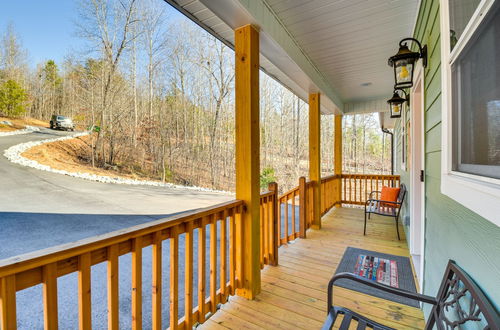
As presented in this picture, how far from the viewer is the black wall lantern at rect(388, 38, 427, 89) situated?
6.03 ft

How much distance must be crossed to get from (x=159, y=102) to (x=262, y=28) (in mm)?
6877

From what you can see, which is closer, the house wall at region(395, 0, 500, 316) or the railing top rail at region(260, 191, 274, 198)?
the house wall at region(395, 0, 500, 316)

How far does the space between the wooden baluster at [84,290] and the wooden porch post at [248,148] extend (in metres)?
1.17

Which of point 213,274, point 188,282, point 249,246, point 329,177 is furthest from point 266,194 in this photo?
point 329,177

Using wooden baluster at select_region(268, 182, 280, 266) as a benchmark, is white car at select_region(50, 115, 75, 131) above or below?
above

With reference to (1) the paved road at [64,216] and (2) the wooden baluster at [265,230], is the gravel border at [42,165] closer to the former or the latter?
(1) the paved road at [64,216]

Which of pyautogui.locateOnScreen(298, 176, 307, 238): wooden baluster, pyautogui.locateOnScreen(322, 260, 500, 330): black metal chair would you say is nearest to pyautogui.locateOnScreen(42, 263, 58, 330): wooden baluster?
pyautogui.locateOnScreen(322, 260, 500, 330): black metal chair

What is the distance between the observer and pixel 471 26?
737 mm

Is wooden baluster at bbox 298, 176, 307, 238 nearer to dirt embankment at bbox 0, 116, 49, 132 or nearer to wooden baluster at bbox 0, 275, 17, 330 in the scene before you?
wooden baluster at bbox 0, 275, 17, 330

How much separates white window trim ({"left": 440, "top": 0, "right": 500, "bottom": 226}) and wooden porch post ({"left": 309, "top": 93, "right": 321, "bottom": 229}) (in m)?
2.77

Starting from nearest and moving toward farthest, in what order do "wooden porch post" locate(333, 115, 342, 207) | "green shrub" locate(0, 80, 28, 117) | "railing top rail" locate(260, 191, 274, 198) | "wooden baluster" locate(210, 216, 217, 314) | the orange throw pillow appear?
"wooden baluster" locate(210, 216, 217, 314) < "railing top rail" locate(260, 191, 274, 198) < "green shrub" locate(0, 80, 28, 117) < the orange throw pillow < "wooden porch post" locate(333, 115, 342, 207)

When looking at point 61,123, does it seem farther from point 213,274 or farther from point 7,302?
point 7,302

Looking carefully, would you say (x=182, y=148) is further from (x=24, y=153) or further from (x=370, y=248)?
(x=370, y=248)

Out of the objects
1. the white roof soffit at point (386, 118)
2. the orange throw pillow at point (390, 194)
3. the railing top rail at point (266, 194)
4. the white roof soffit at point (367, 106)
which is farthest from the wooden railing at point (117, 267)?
the white roof soffit at point (386, 118)
